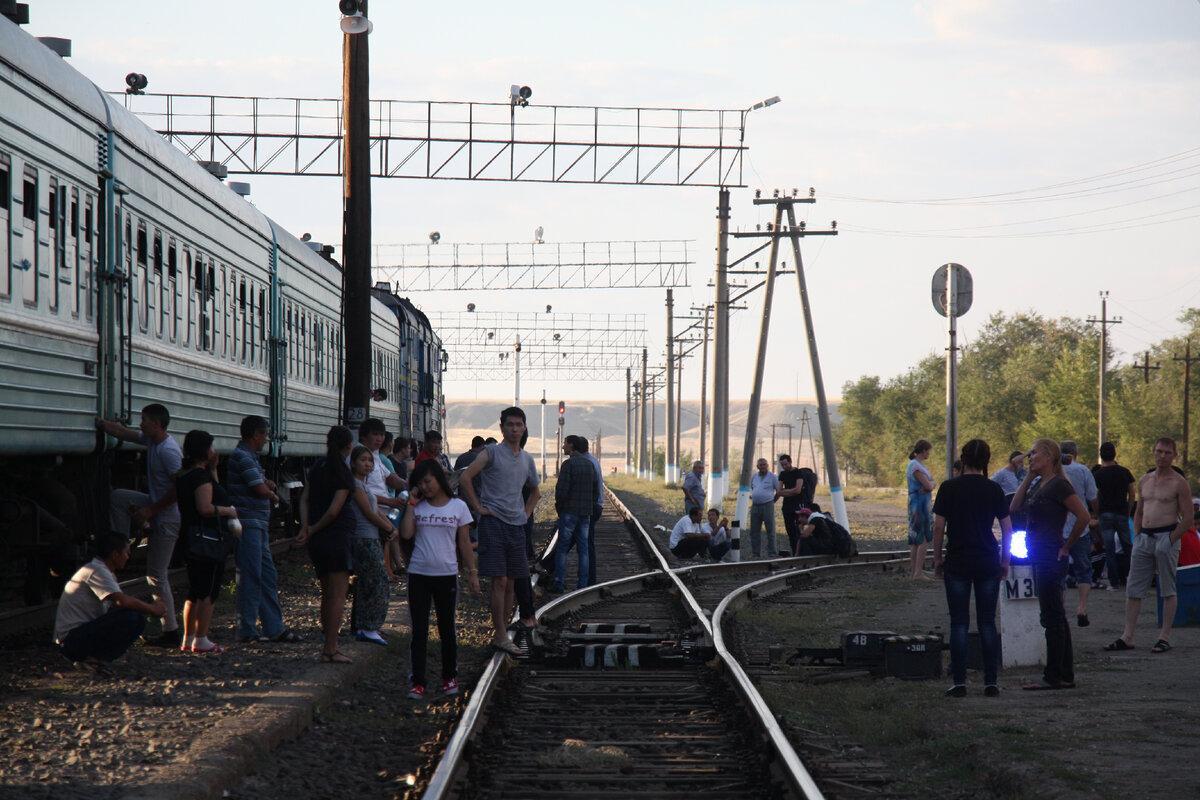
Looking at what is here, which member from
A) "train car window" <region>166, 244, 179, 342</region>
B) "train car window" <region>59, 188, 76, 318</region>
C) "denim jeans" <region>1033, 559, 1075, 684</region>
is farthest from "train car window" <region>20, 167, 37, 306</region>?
"denim jeans" <region>1033, 559, 1075, 684</region>

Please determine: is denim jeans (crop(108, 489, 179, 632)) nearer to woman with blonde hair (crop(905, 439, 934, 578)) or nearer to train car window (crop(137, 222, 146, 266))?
train car window (crop(137, 222, 146, 266))

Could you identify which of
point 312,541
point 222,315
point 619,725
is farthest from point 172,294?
point 619,725

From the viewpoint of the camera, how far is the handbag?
10.1m

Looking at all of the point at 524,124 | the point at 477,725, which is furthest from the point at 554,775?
the point at 524,124

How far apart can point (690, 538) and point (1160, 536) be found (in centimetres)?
1136

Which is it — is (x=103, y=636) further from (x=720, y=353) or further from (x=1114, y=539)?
(x=720, y=353)

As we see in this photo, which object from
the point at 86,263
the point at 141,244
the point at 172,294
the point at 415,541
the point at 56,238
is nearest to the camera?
the point at 415,541

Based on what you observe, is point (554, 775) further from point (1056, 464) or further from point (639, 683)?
point (1056, 464)

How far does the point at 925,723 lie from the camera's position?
8.39 metres

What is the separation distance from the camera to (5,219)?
9.24 metres

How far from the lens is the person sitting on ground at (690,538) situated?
22.5 meters

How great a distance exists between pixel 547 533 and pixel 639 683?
18.9m

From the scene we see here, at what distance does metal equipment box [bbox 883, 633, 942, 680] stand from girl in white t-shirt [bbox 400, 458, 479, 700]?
3.37 m

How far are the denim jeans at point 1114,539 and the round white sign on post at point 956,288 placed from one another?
122 inches
